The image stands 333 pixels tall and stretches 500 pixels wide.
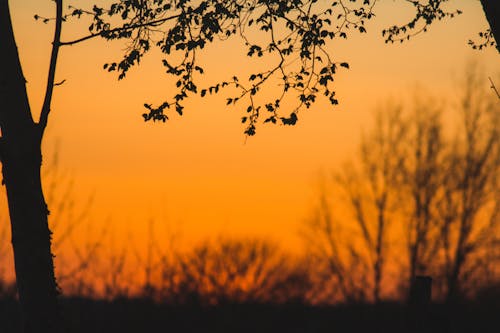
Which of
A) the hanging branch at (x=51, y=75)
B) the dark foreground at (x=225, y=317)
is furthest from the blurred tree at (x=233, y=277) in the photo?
the hanging branch at (x=51, y=75)

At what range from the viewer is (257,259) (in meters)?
69.2

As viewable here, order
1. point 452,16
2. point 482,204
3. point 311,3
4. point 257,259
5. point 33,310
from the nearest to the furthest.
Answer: point 33,310, point 311,3, point 452,16, point 482,204, point 257,259

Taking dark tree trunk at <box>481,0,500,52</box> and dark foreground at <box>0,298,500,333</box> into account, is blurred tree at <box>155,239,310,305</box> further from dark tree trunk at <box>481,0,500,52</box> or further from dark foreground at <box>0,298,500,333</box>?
dark tree trunk at <box>481,0,500,52</box>

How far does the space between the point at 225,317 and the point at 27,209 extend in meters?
46.5

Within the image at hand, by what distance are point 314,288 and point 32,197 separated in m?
48.9

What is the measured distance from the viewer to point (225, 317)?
5969 centimetres

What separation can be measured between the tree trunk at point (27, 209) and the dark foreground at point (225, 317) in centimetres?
2978

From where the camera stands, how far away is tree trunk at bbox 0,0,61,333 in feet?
45.9

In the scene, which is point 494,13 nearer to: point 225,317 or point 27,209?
point 27,209

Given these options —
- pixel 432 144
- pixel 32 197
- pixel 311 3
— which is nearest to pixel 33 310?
pixel 32 197

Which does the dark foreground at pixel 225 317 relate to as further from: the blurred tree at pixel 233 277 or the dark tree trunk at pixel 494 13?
the dark tree trunk at pixel 494 13

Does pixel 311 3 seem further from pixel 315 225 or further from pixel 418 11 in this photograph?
pixel 315 225

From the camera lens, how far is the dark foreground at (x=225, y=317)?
43750 mm

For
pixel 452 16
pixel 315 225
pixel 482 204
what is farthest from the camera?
pixel 315 225
